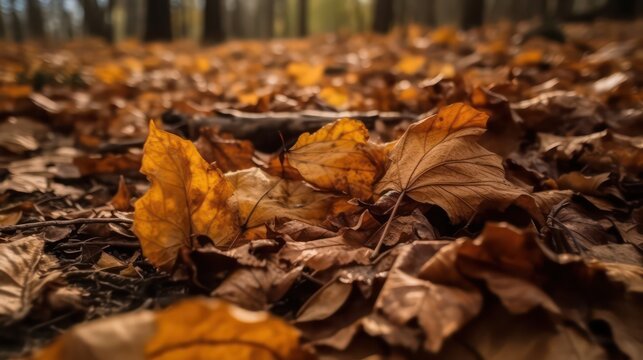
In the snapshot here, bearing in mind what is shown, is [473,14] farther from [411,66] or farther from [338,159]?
[338,159]

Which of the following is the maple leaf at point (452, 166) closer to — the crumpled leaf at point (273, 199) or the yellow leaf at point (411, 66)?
the crumpled leaf at point (273, 199)

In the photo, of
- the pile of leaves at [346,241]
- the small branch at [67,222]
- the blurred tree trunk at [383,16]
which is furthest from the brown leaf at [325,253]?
the blurred tree trunk at [383,16]

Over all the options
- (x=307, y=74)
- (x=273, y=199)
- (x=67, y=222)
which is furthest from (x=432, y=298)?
(x=307, y=74)

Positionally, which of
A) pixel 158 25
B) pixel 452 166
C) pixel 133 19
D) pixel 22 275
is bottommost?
pixel 22 275

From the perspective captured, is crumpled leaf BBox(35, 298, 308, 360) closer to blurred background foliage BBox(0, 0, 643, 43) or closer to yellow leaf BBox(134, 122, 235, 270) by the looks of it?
yellow leaf BBox(134, 122, 235, 270)

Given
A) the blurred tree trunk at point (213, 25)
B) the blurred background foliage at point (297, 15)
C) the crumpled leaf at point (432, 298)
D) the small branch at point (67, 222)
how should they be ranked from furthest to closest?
1. the blurred tree trunk at point (213, 25)
2. the blurred background foliage at point (297, 15)
3. the small branch at point (67, 222)
4. the crumpled leaf at point (432, 298)

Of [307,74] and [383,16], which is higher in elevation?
[383,16]
